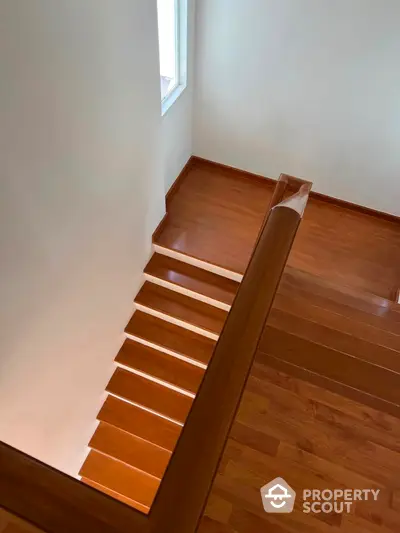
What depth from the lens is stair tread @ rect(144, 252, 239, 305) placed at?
3990 millimetres

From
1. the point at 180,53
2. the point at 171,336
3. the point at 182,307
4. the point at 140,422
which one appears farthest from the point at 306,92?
the point at 140,422

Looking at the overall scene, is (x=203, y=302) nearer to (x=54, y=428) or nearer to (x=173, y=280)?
(x=173, y=280)

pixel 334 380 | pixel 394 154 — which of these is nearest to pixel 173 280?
pixel 334 380

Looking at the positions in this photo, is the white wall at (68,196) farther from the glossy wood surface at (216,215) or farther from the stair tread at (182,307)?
the glossy wood surface at (216,215)

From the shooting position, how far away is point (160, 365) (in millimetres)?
3986

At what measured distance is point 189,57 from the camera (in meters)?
3.95

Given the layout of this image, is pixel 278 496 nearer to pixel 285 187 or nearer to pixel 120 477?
pixel 285 187

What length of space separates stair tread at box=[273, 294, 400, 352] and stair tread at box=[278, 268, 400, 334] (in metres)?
0.04

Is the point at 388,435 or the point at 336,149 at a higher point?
the point at 336,149

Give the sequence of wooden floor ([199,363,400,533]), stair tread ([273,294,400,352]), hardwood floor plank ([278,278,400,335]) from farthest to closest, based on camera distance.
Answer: hardwood floor plank ([278,278,400,335])
stair tread ([273,294,400,352])
wooden floor ([199,363,400,533])

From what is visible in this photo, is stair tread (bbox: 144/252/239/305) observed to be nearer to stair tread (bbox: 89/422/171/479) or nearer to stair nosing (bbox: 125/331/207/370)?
stair nosing (bbox: 125/331/207/370)

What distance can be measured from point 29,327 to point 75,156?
2.86ft

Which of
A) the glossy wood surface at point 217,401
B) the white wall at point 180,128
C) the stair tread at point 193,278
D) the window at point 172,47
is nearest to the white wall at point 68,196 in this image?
the stair tread at point 193,278

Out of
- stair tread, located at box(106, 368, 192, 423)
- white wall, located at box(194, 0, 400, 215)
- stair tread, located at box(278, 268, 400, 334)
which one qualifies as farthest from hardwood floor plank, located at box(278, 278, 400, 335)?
white wall, located at box(194, 0, 400, 215)
